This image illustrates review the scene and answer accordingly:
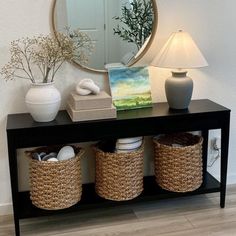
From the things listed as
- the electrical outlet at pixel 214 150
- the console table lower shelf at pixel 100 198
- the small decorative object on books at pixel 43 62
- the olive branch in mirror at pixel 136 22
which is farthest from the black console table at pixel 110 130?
the olive branch in mirror at pixel 136 22

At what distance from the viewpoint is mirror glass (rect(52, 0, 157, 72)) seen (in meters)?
2.42

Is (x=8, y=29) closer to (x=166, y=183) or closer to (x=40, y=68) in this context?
(x=40, y=68)

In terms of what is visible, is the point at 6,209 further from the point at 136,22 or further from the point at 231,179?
the point at 231,179

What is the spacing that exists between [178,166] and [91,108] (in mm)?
678

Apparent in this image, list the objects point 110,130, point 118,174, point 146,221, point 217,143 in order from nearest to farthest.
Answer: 1. point 110,130
2. point 118,174
3. point 146,221
4. point 217,143

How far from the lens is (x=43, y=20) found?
2395mm

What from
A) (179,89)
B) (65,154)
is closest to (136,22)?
(179,89)

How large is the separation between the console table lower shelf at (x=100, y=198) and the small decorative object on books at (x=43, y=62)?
0.56 metres

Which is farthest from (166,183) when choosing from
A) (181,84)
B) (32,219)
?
(32,219)

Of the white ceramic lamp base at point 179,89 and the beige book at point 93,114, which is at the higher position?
the white ceramic lamp base at point 179,89

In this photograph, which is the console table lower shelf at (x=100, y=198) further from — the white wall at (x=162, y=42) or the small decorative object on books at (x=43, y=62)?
the small decorative object on books at (x=43, y=62)

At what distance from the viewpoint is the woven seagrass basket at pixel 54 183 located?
7.55 ft

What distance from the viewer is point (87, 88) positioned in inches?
93.8

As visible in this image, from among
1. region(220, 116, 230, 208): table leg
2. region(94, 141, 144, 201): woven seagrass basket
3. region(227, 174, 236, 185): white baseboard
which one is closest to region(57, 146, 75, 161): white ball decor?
region(94, 141, 144, 201): woven seagrass basket
